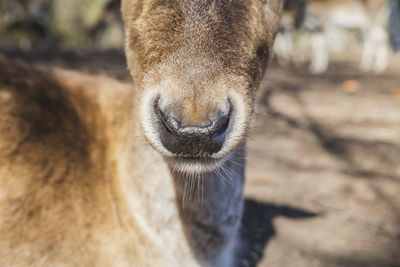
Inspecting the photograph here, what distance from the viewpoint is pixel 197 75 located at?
4.27 feet

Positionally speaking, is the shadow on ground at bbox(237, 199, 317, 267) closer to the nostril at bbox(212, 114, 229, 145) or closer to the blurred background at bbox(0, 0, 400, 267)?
the blurred background at bbox(0, 0, 400, 267)

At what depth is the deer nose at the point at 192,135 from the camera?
1.23m

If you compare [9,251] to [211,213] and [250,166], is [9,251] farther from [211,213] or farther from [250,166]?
[250,166]

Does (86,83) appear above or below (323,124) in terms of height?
above

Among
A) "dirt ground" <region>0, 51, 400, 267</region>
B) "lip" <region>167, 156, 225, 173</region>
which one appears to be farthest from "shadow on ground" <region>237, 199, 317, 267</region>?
"lip" <region>167, 156, 225, 173</region>

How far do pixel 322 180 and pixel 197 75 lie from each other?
275 centimetres

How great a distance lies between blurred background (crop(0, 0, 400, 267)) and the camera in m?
2.80

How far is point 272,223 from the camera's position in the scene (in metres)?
3.05

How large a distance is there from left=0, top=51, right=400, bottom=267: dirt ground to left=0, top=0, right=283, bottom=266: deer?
1.35 feet

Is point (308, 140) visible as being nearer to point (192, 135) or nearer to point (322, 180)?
point (322, 180)

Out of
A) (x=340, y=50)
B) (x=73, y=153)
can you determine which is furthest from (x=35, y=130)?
(x=340, y=50)

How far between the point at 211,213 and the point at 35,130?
885 mm

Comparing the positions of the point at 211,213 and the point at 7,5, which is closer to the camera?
the point at 211,213

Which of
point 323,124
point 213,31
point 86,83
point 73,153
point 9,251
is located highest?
point 213,31
